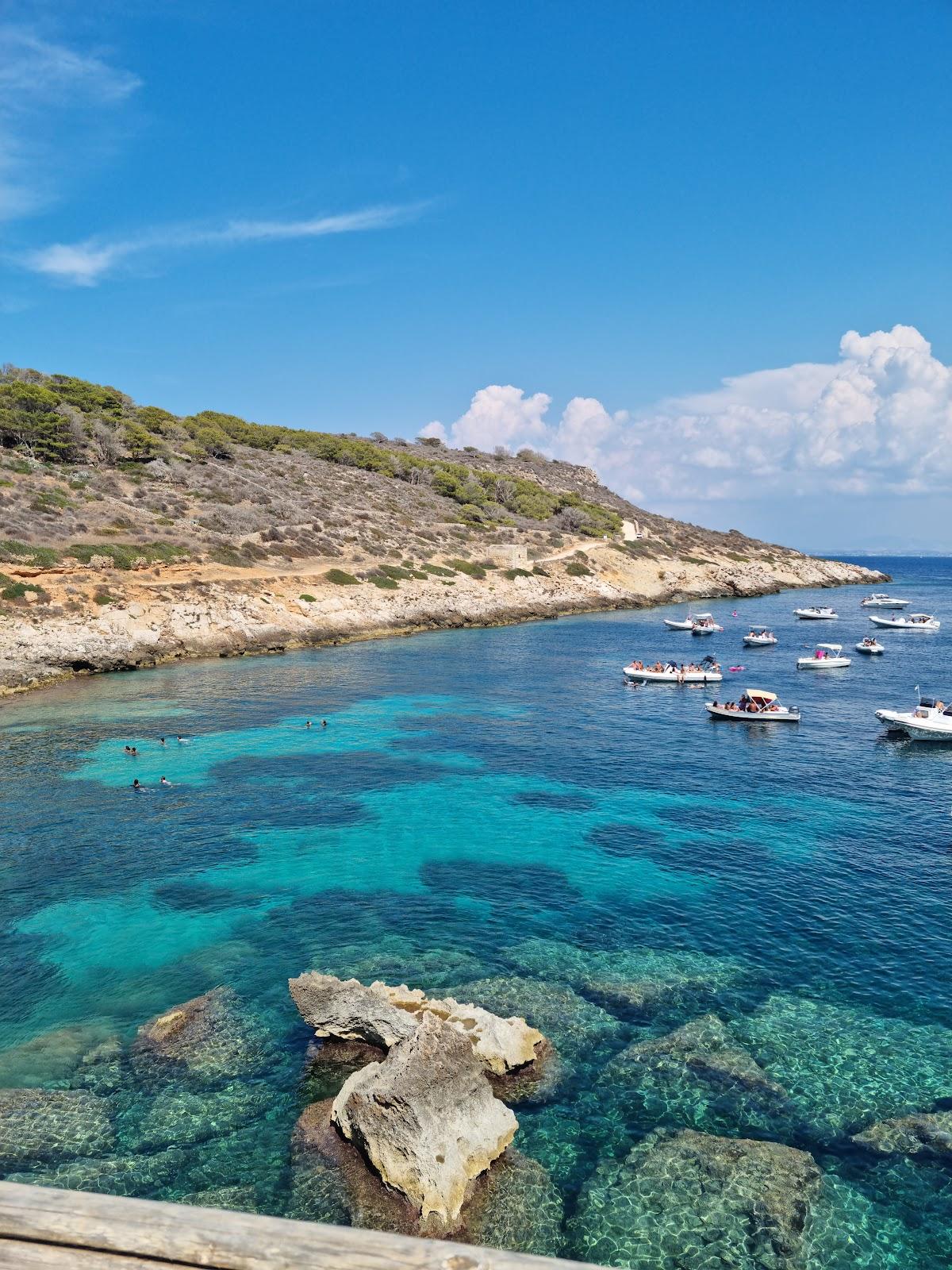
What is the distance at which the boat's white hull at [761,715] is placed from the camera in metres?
55.7

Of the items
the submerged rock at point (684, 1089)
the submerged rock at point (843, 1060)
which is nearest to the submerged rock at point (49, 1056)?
the submerged rock at point (684, 1089)

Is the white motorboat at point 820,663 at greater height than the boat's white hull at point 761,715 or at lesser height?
greater

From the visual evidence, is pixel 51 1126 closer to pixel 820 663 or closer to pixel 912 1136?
pixel 912 1136

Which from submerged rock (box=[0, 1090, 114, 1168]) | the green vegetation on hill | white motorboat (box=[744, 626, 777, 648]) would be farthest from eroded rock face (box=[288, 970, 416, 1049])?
the green vegetation on hill

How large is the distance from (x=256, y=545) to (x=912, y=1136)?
9026cm

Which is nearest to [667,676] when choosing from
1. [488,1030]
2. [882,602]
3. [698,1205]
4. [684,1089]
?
[684,1089]

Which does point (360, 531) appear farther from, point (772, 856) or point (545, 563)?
point (772, 856)

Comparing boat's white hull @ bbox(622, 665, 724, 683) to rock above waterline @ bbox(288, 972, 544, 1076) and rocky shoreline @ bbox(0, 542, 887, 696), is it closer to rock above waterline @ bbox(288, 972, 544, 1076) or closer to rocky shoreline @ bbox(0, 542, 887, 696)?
rocky shoreline @ bbox(0, 542, 887, 696)

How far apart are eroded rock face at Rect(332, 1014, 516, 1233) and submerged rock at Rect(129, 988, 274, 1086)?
13.2 ft

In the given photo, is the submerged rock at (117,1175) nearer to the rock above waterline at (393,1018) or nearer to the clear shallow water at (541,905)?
the clear shallow water at (541,905)

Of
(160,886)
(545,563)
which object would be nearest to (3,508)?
(160,886)

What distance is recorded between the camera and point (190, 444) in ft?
431

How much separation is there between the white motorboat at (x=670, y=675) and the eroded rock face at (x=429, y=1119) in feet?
183

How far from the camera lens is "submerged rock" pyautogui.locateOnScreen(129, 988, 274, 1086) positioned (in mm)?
19078
